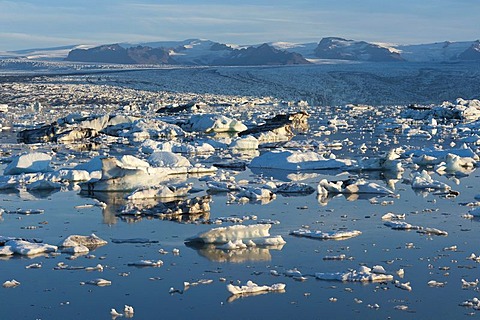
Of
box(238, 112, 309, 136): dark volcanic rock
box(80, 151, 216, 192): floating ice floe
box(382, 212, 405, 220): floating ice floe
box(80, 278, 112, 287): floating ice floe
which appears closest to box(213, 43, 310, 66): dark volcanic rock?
box(238, 112, 309, 136): dark volcanic rock

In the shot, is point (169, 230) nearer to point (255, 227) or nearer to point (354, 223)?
point (255, 227)

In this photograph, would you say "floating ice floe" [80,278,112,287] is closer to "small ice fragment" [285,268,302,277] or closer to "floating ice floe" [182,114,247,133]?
"small ice fragment" [285,268,302,277]

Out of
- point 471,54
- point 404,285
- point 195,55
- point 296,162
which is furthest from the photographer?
point 195,55

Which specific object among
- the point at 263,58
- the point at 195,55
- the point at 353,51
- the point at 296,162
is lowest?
the point at 195,55

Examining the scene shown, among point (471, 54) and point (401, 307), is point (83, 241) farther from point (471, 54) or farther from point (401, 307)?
point (471, 54)

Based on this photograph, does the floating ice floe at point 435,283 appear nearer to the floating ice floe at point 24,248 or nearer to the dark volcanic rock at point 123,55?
the floating ice floe at point 24,248

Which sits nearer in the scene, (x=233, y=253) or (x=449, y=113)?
(x=233, y=253)

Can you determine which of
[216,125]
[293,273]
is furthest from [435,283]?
[216,125]

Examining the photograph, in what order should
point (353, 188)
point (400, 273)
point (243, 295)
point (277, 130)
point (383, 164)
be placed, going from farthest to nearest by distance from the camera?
point (277, 130) → point (383, 164) → point (353, 188) → point (400, 273) → point (243, 295)
